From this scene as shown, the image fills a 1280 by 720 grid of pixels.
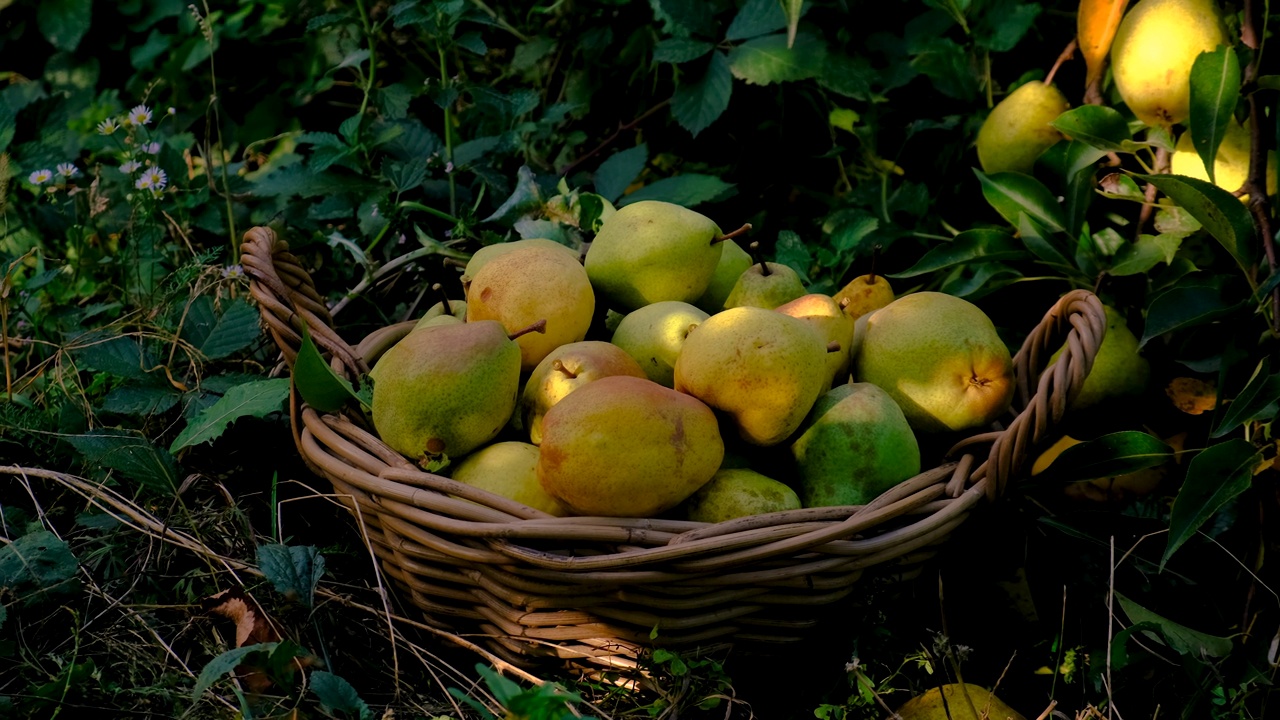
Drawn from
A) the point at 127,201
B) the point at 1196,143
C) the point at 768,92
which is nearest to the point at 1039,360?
the point at 1196,143

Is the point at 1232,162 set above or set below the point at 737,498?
above

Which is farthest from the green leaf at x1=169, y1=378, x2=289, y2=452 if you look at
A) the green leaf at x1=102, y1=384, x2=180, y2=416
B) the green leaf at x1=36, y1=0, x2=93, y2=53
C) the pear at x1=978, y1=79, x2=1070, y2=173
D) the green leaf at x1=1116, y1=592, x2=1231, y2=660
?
the green leaf at x1=36, y1=0, x2=93, y2=53

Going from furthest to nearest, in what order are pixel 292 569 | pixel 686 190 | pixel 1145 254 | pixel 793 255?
pixel 686 190 → pixel 793 255 → pixel 1145 254 → pixel 292 569

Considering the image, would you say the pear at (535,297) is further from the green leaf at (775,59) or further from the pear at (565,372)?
the green leaf at (775,59)

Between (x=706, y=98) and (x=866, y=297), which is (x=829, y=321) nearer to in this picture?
(x=866, y=297)

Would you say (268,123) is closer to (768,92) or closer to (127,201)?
(127,201)

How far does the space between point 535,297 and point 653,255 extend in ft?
0.67

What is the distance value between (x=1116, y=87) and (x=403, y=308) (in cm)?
149

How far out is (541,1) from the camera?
111 inches

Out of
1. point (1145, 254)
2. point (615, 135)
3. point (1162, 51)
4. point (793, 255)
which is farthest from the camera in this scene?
point (615, 135)

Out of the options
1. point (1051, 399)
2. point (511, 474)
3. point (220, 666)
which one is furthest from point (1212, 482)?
point (220, 666)

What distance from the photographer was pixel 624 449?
1.18 m

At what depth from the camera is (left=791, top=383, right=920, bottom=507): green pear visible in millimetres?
1338

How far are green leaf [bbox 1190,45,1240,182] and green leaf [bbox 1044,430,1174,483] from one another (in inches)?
16.6
